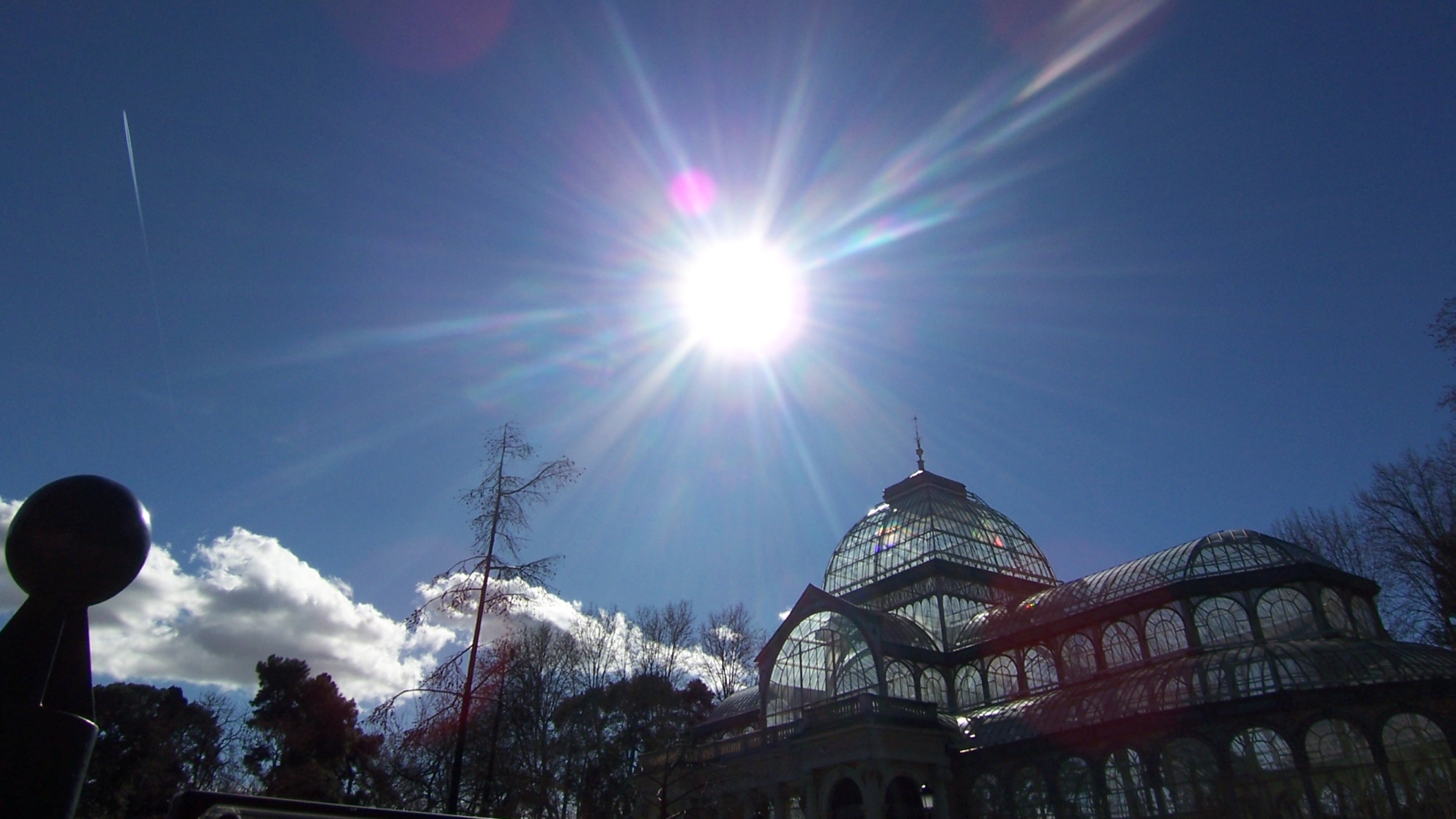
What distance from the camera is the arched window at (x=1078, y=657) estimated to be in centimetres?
2995

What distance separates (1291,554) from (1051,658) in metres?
8.97

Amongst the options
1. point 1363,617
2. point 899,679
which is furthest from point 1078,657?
point 1363,617

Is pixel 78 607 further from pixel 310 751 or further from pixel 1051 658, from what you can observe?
pixel 310 751

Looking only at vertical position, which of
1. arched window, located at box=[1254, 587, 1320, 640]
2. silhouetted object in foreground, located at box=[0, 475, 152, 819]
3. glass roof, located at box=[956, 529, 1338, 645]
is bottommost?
silhouetted object in foreground, located at box=[0, 475, 152, 819]

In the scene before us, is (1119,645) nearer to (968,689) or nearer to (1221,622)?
(1221,622)

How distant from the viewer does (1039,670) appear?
31.5 metres

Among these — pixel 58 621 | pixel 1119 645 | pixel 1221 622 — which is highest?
pixel 1221 622

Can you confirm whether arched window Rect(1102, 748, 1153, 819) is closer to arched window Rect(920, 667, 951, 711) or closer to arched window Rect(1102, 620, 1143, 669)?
arched window Rect(1102, 620, 1143, 669)

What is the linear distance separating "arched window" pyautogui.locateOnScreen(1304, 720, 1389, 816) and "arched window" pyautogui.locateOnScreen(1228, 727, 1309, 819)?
1.62 ft

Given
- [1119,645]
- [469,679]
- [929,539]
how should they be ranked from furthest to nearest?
[929,539]
[1119,645]
[469,679]

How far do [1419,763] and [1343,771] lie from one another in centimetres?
165

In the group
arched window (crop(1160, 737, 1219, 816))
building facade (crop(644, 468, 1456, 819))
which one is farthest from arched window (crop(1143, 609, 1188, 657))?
arched window (crop(1160, 737, 1219, 816))

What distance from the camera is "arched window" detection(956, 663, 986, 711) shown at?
32688 mm

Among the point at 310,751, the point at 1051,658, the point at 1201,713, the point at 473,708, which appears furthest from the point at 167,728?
the point at 1201,713
